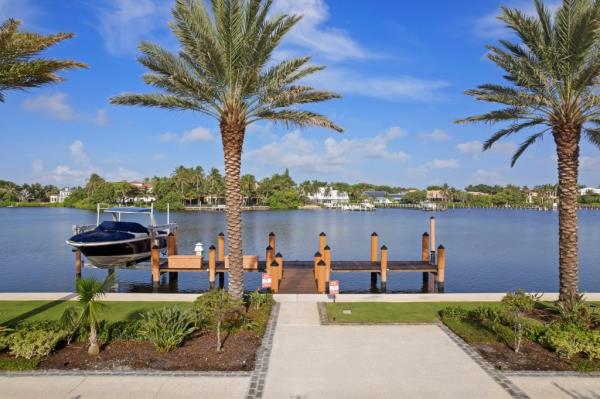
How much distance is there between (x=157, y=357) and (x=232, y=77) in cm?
870

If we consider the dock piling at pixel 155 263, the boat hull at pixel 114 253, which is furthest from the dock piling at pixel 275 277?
the boat hull at pixel 114 253

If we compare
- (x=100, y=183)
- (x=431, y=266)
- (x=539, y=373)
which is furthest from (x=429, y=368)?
(x=100, y=183)

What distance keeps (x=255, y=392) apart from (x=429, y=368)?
406cm

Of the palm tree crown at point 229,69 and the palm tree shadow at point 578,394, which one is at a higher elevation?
the palm tree crown at point 229,69

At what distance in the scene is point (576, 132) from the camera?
1401 centimetres

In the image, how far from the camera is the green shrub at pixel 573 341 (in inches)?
381

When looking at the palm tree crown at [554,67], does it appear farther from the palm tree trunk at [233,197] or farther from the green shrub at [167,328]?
the green shrub at [167,328]

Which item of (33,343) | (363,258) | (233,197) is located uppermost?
(233,197)

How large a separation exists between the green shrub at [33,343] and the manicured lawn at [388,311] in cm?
774

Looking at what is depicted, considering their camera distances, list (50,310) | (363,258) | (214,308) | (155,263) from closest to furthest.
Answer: (214,308)
(50,310)
(155,263)
(363,258)

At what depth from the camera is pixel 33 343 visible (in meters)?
9.58

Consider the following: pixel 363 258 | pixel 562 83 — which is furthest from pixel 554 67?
pixel 363 258

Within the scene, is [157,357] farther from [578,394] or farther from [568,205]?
[568,205]

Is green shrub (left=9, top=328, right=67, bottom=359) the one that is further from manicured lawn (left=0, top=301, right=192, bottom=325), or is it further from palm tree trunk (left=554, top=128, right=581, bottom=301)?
palm tree trunk (left=554, top=128, right=581, bottom=301)
